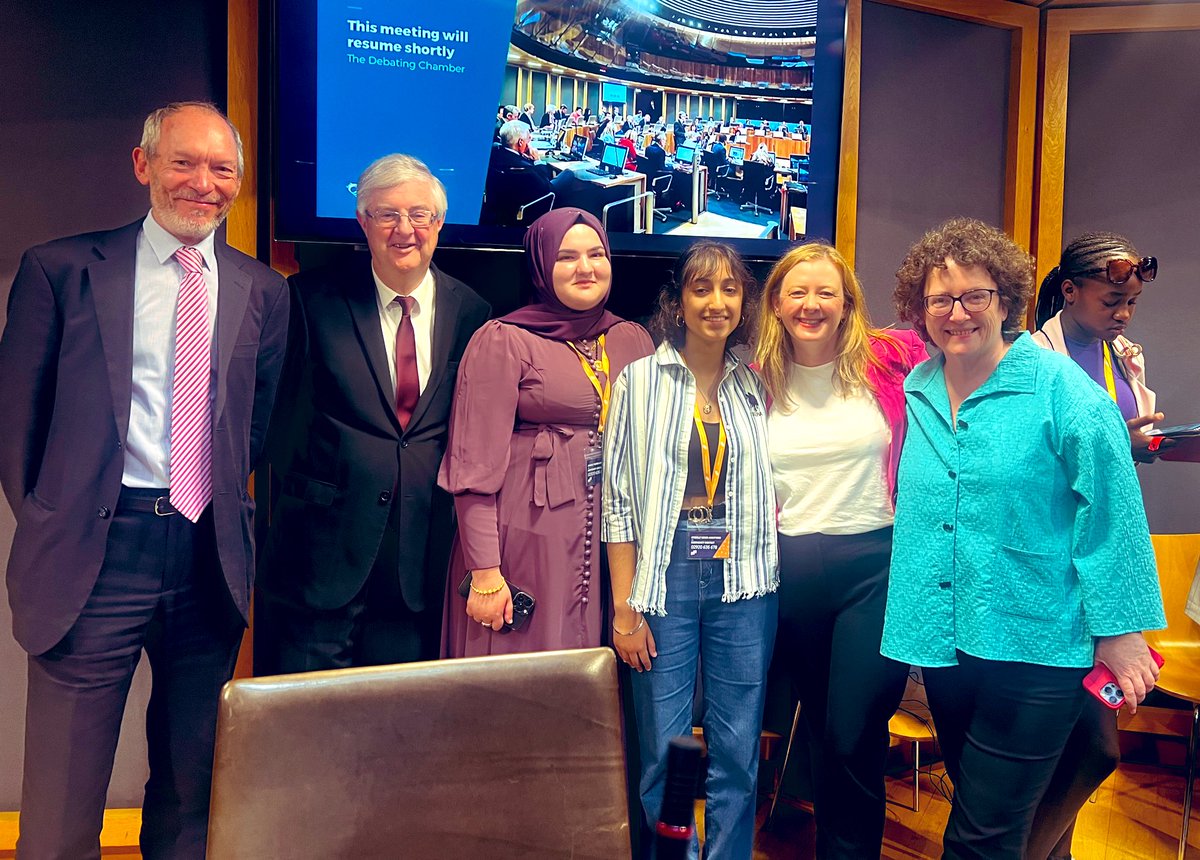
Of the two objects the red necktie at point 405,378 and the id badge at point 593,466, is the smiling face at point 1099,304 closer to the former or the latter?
the id badge at point 593,466

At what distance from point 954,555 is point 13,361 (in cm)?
191

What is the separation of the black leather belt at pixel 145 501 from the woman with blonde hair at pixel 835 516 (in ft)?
4.26

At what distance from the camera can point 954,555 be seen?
1877 mm

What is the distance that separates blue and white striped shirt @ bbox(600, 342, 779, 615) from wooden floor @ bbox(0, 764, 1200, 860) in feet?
3.71

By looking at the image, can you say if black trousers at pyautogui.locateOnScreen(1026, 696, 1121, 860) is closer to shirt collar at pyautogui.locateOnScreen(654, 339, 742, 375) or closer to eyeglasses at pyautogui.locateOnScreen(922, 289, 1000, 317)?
eyeglasses at pyautogui.locateOnScreen(922, 289, 1000, 317)

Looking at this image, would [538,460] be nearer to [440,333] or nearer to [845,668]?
[440,333]

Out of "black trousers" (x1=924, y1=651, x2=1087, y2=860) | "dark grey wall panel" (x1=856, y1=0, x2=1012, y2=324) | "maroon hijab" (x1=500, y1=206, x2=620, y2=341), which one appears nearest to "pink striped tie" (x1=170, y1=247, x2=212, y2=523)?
"maroon hijab" (x1=500, y1=206, x2=620, y2=341)

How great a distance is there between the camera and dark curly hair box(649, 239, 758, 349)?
2.19 meters

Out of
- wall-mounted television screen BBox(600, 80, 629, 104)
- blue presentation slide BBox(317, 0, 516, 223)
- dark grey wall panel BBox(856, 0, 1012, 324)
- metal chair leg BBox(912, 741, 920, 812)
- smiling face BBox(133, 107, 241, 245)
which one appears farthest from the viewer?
→ dark grey wall panel BBox(856, 0, 1012, 324)

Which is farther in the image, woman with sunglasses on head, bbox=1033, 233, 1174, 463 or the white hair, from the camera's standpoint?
woman with sunglasses on head, bbox=1033, 233, 1174, 463

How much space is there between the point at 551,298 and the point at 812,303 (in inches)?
23.9

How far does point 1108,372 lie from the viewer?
2682 mm

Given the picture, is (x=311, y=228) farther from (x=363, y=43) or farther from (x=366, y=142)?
(x=363, y=43)

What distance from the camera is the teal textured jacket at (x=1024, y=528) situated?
1.74 meters
